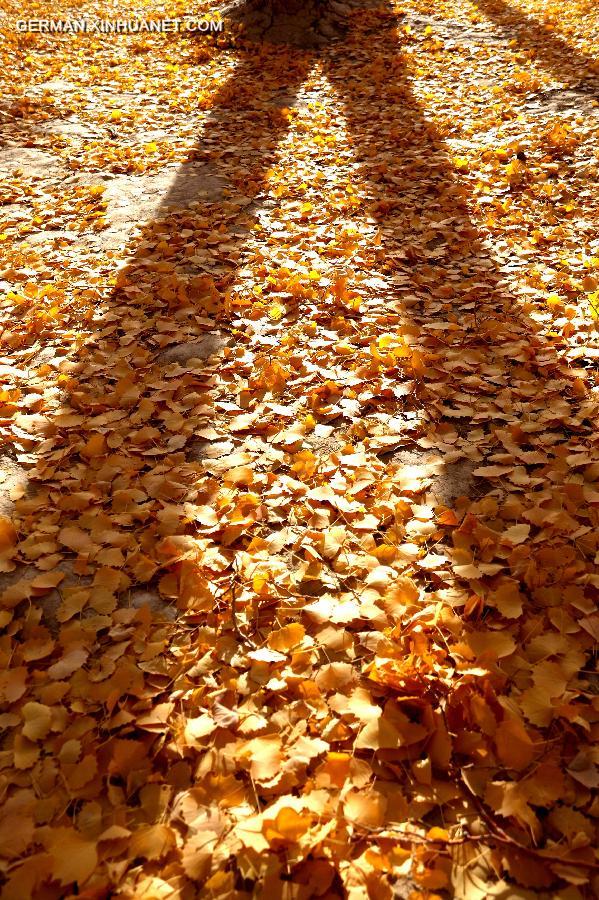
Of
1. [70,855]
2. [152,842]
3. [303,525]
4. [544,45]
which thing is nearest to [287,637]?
[303,525]

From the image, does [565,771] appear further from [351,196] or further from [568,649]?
[351,196]

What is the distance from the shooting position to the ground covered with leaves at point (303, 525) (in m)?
1.18

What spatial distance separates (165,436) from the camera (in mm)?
2229

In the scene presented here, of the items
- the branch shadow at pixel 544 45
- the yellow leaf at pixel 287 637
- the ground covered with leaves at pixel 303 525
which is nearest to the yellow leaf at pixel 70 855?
the ground covered with leaves at pixel 303 525

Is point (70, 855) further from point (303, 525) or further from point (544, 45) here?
point (544, 45)

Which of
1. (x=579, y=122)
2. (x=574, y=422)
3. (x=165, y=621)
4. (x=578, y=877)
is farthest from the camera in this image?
(x=579, y=122)

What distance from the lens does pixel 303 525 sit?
1.88m

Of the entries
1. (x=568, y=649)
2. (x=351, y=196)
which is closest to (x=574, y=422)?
(x=568, y=649)

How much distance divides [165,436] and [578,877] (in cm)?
184

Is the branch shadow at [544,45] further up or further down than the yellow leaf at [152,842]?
further up

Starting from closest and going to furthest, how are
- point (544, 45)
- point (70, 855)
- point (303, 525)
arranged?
point (70, 855)
point (303, 525)
point (544, 45)

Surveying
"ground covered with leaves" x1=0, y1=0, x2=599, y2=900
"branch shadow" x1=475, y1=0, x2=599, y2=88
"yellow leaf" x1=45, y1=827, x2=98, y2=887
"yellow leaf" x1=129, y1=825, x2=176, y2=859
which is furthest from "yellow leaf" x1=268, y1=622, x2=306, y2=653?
"branch shadow" x1=475, y1=0, x2=599, y2=88

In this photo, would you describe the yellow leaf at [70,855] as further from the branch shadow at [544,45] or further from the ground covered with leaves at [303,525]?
the branch shadow at [544,45]

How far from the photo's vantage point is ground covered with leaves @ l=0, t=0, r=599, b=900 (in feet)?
3.88
